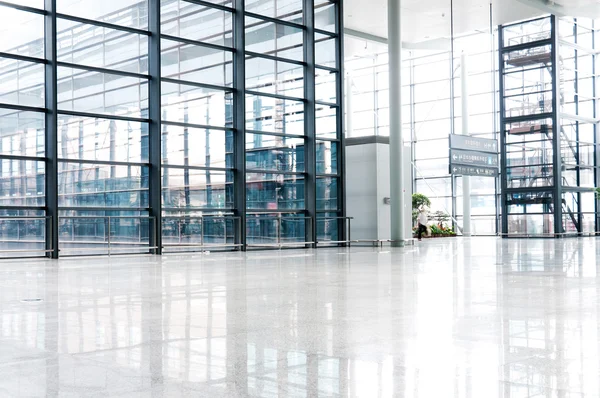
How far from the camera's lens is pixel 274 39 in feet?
68.7

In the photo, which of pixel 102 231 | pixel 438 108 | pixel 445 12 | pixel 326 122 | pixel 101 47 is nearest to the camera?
pixel 102 231

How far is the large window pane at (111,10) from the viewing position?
17.0m

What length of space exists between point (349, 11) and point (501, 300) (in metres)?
22.1

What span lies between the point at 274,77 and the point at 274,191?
326 centimetres

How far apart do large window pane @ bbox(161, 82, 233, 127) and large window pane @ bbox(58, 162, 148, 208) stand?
1759mm

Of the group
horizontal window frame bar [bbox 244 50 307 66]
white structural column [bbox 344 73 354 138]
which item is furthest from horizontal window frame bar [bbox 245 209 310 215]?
white structural column [bbox 344 73 354 138]

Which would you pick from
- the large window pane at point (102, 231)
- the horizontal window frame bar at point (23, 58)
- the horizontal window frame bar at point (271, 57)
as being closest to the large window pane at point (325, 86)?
the horizontal window frame bar at point (271, 57)

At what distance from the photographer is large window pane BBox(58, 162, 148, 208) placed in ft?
54.5

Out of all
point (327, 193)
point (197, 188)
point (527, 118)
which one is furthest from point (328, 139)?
point (527, 118)

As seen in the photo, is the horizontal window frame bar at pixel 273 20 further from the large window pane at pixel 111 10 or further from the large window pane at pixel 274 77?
the large window pane at pixel 111 10

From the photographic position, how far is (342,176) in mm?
21859

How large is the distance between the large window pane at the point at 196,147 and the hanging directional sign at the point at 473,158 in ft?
29.2

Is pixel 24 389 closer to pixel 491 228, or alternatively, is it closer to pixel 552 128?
pixel 552 128

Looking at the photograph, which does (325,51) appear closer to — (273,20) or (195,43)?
(273,20)
